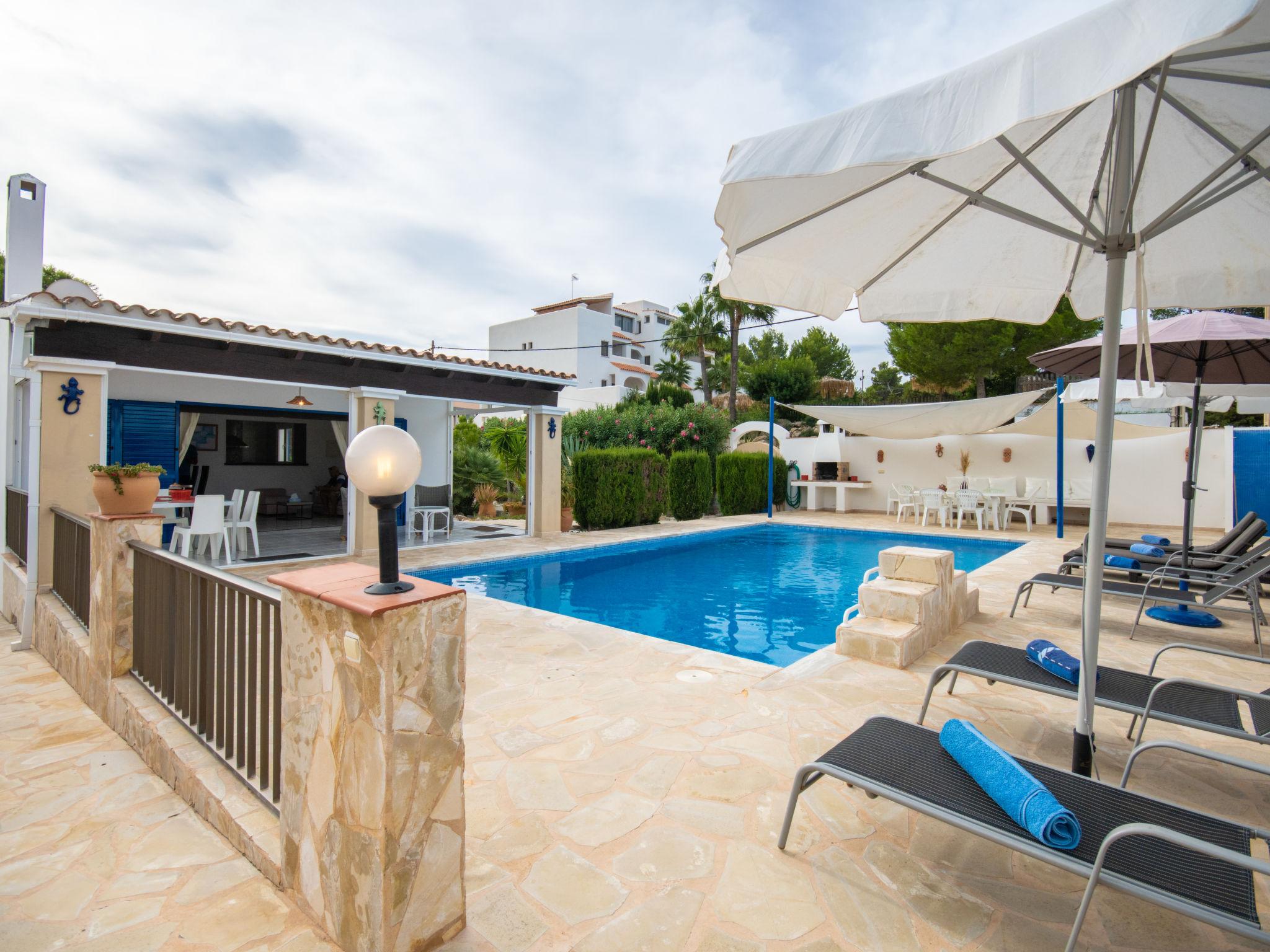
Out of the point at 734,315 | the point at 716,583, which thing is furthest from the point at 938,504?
the point at 734,315

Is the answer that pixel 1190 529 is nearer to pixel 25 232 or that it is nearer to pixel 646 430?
pixel 646 430

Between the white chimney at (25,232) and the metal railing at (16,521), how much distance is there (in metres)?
2.46

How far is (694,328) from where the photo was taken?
29891 mm

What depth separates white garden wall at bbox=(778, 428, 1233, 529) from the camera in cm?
1447

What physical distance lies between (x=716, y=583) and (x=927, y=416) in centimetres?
908

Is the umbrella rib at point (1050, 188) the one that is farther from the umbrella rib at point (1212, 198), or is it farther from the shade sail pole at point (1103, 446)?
the umbrella rib at point (1212, 198)

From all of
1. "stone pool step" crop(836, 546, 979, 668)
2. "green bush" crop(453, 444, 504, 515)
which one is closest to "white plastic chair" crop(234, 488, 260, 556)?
"green bush" crop(453, 444, 504, 515)

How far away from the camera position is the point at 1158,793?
9.89ft

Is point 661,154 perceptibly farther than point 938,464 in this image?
No

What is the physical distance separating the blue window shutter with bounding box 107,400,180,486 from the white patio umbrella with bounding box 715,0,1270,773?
38.7 feet

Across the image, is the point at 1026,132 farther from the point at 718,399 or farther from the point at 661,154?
the point at 718,399

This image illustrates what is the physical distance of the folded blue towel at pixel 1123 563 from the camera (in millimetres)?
6984

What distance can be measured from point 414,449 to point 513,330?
4363 cm

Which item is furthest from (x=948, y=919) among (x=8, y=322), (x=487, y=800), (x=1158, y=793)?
(x=8, y=322)
